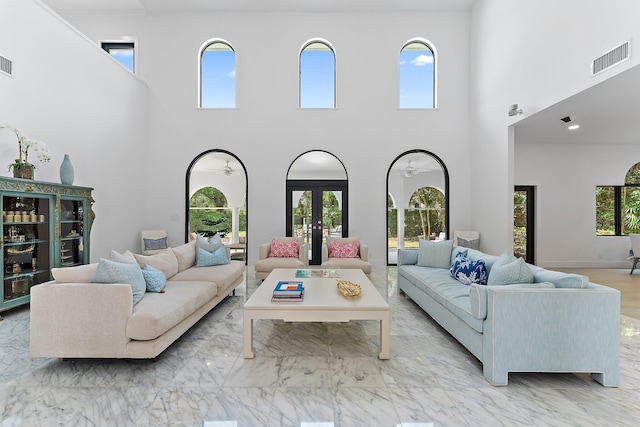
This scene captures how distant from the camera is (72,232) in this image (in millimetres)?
4863

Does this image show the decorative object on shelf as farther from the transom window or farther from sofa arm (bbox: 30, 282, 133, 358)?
the transom window

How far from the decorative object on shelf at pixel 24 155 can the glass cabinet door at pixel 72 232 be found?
2.08 ft

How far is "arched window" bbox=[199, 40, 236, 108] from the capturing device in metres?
7.56

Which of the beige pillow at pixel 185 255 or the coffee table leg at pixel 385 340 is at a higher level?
the beige pillow at pixel 185 255

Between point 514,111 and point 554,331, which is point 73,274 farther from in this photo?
point 514,111

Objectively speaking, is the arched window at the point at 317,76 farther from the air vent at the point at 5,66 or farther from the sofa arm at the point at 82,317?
the sofa arm at the point at 82,317

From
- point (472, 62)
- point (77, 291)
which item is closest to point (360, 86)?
point (472, 62)

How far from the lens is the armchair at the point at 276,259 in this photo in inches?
222

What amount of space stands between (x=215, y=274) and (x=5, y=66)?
12.3 ft

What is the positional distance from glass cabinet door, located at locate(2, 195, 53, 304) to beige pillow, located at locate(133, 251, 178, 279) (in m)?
1.64

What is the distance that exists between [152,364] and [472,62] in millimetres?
8105

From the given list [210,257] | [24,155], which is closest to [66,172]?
[24,155]

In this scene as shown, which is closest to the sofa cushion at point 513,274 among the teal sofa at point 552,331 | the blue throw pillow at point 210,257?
the teal sofa at point 552,331

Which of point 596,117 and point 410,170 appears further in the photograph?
point 410,170
